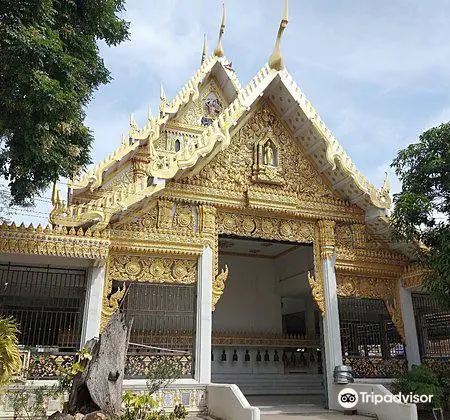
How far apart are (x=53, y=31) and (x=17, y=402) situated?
4212 millimetres

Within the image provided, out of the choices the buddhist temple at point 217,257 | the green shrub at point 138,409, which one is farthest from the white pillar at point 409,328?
the green shrub at point 138,409

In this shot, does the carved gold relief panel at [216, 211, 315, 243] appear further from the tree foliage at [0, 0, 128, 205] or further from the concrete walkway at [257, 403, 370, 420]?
the concrete walkway at [257, 403, 370, 420]

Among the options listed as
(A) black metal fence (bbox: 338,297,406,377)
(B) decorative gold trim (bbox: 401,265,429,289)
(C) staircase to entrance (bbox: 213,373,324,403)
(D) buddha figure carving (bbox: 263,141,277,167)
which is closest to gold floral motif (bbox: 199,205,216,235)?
(D) buddha figure carving (bbox: 263,141,277,167)

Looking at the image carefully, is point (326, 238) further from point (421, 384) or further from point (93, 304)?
point (93, 304)

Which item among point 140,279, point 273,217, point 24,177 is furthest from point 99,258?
point 273,217

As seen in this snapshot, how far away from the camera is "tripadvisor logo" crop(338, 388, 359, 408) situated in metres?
7.40

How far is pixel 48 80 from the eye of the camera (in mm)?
5059

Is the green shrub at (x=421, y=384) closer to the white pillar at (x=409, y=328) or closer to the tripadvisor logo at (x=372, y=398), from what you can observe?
the tripadvisor logo at (x=372, y=398)

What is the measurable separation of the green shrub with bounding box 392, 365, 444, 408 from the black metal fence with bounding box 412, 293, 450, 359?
4.07 feet

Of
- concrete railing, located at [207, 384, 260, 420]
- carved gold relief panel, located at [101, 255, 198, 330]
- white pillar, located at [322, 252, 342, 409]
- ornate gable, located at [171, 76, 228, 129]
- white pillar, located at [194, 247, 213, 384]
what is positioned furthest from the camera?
ornate gable, located at [171, 76, 228, 129]

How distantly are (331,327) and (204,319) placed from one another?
2280 millimetres

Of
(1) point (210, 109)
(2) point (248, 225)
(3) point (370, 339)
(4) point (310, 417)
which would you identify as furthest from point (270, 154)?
(1) point (210, 109)

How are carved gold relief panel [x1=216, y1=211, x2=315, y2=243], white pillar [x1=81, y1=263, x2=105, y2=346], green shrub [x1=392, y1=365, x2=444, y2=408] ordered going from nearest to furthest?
white pillar [x1=81, y1=263, x2=105, y2=346]
green shrub [x1=392, y1=365, x2=444, y2=408]
carved gold relief panel [x1=216, y1=211, x2=315, y2=243]

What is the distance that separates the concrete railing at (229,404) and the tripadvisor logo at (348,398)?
2.14 metres
